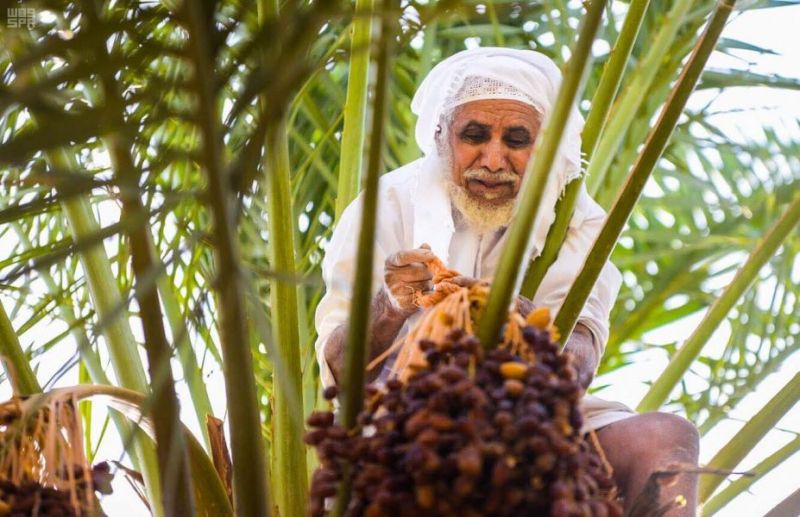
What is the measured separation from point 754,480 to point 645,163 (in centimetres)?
135

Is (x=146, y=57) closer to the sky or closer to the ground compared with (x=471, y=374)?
closer to the sky

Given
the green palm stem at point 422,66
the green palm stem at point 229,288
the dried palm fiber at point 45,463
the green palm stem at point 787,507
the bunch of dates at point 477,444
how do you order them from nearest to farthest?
the green palm stem at point 229,288, the bunch of dates at point 477,444, the dried palm fiber at point 45,463, the green palm stem at point 787,507, the green palm stem at point 422,66

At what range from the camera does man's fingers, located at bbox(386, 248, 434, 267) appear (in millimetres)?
2332

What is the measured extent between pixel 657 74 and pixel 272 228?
1387 mm

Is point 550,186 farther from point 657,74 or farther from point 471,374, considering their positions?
point 471,374

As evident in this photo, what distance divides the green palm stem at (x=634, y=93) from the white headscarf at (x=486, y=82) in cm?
16

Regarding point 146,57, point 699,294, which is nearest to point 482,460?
point 146,57

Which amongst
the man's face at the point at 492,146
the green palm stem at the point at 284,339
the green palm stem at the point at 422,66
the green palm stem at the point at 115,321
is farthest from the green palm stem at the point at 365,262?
the green palm stem at the point at 422,66

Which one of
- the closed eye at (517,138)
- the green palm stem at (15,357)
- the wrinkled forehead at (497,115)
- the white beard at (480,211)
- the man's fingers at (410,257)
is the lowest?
the green palm stem at (15,357)

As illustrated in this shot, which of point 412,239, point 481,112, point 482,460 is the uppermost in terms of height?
point 481,112

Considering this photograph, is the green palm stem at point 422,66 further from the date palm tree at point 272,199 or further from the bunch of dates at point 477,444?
the bunch of dates at point 477,444

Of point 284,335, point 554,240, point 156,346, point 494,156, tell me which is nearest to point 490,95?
point 494,156

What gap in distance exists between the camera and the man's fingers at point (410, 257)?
91.8 inches

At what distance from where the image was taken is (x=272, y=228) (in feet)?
8.19
